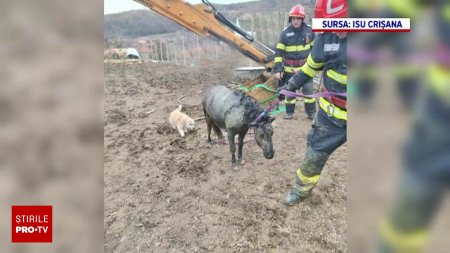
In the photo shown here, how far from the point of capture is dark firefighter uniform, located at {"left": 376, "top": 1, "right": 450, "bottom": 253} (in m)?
0.58

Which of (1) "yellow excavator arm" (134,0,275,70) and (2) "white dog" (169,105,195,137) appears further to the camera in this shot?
(1) "yellow excavator arm" (134,0,275,70)

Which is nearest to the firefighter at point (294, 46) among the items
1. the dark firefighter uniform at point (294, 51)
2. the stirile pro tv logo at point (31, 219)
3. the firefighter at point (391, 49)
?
the dark firefighter uniform at point (294, 51)

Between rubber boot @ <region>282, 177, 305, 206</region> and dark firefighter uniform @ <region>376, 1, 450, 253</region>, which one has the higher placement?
dark firefighter uniform @ <region>376, 1, 450, 253</region>

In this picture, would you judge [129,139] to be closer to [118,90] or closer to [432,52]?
[118,90]

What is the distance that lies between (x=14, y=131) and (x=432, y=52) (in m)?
1.48

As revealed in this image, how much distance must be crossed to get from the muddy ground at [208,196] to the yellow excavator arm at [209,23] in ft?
6.15

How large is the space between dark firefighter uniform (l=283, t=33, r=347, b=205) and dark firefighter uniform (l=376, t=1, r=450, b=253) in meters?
1.20

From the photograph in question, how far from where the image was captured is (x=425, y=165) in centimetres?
72

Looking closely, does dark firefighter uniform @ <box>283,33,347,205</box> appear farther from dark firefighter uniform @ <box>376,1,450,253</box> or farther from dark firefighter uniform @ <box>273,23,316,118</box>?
dark firefighter uniform @ <box>273,23,316,118</box>

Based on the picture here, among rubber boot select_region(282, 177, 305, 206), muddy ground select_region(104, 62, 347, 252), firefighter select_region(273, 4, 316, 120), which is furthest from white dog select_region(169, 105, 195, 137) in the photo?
rubber boot select_region(282, 177, 305, 206)

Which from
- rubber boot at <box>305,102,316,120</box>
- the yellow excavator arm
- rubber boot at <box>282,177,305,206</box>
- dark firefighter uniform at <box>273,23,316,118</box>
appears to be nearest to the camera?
rubber boot at <box>282,177,305,206</box>

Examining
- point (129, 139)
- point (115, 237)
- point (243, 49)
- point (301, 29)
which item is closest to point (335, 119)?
point (115, 237)

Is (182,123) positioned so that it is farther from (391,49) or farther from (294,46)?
(391,49)

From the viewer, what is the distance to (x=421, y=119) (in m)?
0.63
